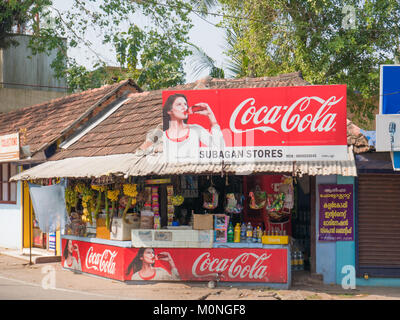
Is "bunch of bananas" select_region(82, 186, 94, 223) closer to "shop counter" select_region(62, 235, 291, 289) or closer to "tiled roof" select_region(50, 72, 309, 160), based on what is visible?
"tiled roof" select_region(50, 72, 309, 160)

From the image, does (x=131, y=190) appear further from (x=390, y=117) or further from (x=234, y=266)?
(x=390, y=117)

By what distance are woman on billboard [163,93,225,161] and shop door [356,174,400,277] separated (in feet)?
10.4

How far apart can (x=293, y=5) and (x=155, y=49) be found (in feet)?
24.3

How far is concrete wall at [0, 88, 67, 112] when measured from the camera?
22719mm

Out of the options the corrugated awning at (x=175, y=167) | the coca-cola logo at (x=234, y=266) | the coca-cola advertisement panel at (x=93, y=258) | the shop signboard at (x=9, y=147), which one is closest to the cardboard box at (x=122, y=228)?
the coca-cola advertisement panel at (x=93, y=258)

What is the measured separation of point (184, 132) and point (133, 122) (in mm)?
2891

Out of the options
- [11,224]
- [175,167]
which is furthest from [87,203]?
[11,224]

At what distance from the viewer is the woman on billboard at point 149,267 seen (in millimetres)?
10445

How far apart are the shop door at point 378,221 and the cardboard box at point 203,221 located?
296 cm

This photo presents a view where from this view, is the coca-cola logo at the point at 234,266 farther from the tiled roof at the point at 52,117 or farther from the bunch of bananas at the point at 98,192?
the tiled roof at the point at 52,117

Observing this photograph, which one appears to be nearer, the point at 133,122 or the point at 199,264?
the point at 199,264

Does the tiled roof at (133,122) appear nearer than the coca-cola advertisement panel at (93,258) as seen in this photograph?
No

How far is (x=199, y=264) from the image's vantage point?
10328mm

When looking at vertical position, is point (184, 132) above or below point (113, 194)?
above
